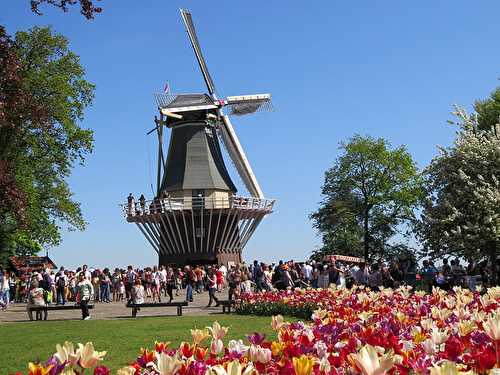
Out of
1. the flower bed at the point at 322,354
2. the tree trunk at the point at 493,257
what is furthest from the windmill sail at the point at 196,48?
the flower bed at the point at 322,354

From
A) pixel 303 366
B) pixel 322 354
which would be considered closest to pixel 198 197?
pixel 322 354

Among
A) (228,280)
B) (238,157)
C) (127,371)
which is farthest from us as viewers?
(238,157)

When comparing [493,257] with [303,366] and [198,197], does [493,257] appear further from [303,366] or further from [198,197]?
[303,366]

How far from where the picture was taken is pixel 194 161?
1902 inches

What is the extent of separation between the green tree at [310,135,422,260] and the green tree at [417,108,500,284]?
81.7 ft

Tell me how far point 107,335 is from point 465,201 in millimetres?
16881

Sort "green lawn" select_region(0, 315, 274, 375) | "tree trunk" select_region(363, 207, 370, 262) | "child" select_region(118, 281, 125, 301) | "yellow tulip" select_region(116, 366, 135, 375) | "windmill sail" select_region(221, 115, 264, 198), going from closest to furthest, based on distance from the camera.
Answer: "yellow tulip" select_region(116, 366, 135, 375) < "green lawn" select_region(0, 315, 274, 375) < "child" select_region(118, 281, 125, 301) < "windmill sail" select_region(221, 115, 264, 198) < "tree trunk" select_region(363, 207, 370, 262)

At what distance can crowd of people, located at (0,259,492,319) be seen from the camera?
21.2m

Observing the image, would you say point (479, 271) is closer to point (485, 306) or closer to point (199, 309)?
point (199, 309)

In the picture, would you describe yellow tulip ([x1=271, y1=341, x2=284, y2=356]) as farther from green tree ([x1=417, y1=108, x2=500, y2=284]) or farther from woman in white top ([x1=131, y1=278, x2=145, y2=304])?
green tree ([x1=417, y1=108, x2=500, y2=284])

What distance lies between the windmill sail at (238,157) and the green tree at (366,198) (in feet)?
24.2

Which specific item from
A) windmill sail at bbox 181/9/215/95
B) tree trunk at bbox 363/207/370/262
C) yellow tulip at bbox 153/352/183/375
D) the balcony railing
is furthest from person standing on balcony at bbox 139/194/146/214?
yellow tulip at bbox 153/352/183/375

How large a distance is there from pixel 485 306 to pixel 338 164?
156 feet

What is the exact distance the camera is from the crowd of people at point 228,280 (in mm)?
21234
